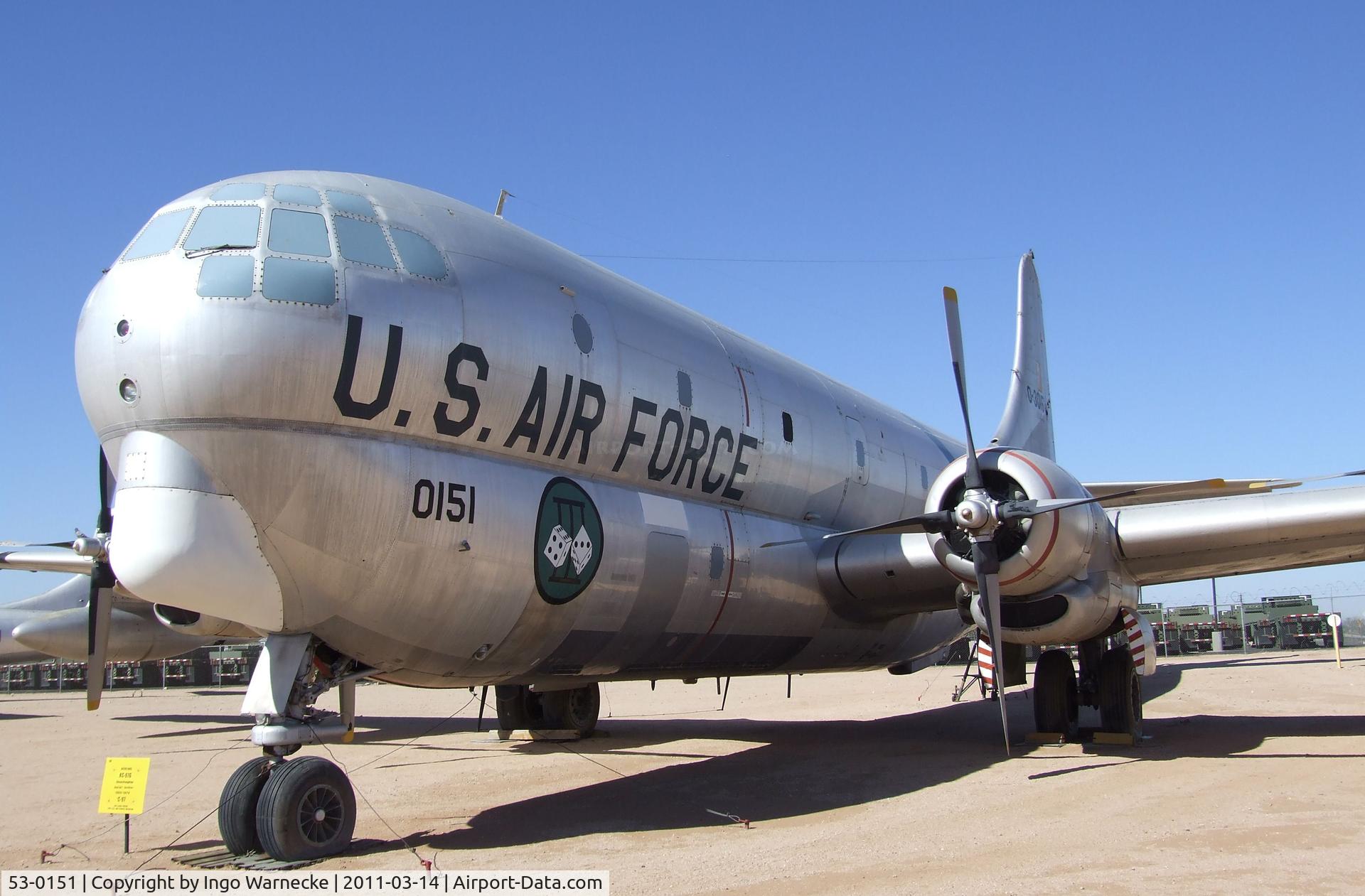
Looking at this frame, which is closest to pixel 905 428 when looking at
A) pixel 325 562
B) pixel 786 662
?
pixel 786 662

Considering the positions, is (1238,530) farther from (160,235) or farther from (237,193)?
(160,235)

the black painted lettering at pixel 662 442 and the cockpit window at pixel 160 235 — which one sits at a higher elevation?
the cockpit window at pixel 160 235

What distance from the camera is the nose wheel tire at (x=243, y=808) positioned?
7.18m

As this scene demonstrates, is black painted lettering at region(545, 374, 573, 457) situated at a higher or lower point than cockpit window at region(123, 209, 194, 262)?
lower

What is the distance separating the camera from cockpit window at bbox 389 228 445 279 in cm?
795

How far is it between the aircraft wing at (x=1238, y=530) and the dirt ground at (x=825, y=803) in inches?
84.8

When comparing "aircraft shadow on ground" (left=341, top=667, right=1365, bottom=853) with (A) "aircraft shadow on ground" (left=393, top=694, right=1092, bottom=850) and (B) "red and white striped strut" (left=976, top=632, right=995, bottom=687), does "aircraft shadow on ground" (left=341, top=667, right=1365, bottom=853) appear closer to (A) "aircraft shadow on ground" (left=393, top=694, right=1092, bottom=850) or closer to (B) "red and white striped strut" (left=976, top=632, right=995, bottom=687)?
(A) "aircraft shadow on ground" (left=393, top=694, right=1092, bottom=850)

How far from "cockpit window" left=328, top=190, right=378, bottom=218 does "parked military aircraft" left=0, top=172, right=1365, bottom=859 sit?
0.02 metres

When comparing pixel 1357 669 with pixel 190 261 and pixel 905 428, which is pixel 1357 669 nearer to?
pixel 905 428

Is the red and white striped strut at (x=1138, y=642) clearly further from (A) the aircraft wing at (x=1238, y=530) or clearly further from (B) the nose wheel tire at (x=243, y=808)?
(B) the nose wheel tire at (x=243, y=808)

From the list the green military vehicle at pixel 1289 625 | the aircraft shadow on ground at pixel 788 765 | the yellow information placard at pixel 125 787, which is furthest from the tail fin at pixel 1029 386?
the green military vehicle at pixel 1289 625

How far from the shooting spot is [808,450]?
12.8m

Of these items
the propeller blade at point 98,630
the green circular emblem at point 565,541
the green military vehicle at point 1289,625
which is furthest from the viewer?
the green military vehicle at point 1289,625

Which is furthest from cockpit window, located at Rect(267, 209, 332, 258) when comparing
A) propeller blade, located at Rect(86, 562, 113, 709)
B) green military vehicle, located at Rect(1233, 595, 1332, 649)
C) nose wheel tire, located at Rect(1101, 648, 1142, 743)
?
green military vehicle, located at Rect(1233, 595, 1332, 649)
